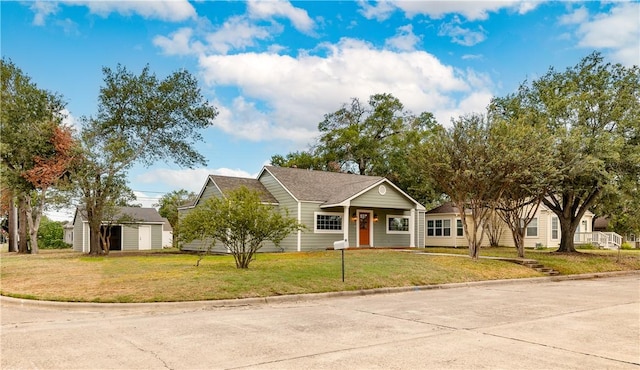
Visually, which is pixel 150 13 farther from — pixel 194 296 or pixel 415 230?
pixel 415 230

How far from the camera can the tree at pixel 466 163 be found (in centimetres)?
1914

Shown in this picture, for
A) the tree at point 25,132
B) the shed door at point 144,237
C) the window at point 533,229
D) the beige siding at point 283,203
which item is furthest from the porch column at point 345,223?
the shed door at point 144,237

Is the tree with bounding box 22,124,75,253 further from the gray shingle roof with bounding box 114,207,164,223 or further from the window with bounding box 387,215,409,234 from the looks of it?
the window with bounding box 387,215,409,234

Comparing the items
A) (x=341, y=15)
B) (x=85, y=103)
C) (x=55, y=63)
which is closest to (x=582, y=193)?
(x=341, y=15)

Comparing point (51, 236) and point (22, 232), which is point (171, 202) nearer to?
point (51, 236)

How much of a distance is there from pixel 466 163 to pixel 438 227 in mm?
18563

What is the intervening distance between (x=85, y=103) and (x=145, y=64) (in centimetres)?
412

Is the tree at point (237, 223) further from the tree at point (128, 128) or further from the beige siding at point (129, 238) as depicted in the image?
the beige siding at point (129, 238)

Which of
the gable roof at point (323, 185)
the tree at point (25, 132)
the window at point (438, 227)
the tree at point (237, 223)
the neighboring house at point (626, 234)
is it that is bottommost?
the neighboring house at point (626, 234)

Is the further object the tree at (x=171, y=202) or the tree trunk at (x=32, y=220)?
the tree at (x=171, y=202)

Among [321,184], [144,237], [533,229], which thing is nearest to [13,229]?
[144,237]

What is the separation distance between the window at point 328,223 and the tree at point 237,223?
37.6 feet

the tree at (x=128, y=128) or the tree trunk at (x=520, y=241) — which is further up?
the tree at (x=128, y=128)

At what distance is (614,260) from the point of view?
23219 mm
